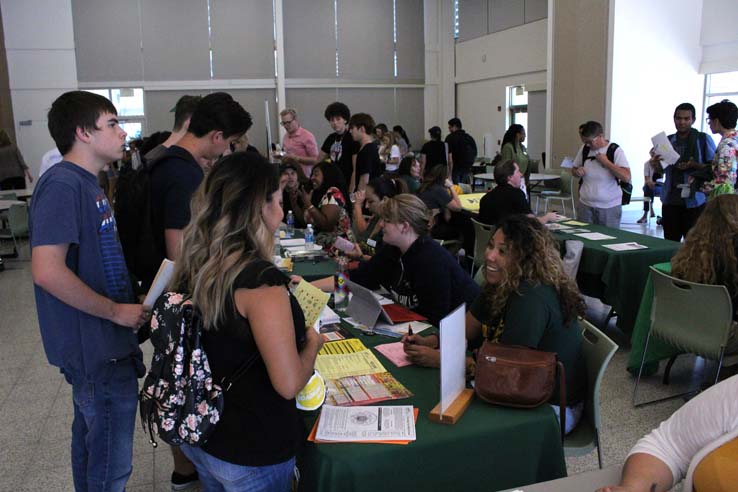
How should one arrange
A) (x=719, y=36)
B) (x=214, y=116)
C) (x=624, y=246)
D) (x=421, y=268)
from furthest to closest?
(x=719, y=36) → (x=624, y=246) → (x=421, y=268) → (x=214, y=116)

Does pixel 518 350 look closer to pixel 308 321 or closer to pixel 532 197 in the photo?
pixel 308 321

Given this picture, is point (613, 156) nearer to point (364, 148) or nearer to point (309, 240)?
point (364, 148)

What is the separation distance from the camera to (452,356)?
169 centimetres

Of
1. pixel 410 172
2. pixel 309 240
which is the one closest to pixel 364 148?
pixel 410 172

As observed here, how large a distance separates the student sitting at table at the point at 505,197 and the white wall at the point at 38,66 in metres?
8.94

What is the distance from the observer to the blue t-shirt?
1.71 metres

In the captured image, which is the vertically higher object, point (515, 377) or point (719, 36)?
point (719, 36)

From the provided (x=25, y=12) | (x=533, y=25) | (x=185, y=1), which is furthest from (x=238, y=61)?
(x=533, y=25)

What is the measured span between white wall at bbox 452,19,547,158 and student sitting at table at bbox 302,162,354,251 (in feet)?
23.0

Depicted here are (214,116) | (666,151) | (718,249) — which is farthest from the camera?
(666,151)

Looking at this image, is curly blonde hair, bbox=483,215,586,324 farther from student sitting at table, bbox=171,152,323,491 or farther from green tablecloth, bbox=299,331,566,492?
student sitting at table, bbox=171,152,323,491

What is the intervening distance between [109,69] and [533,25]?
8.15m

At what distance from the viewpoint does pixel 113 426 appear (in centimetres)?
191

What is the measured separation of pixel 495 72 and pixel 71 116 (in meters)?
11.6
